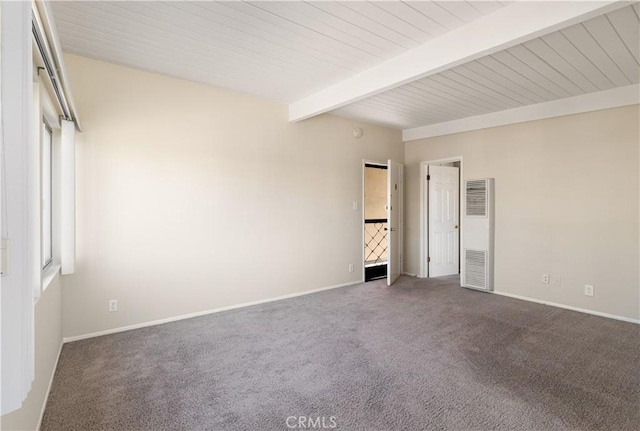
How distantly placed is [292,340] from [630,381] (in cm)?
254

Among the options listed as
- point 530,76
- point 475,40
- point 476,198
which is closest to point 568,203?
point 476,198

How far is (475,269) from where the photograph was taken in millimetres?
4887

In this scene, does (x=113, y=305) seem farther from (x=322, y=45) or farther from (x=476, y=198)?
(x=476, y=198)

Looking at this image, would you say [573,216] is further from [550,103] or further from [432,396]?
[432,396]

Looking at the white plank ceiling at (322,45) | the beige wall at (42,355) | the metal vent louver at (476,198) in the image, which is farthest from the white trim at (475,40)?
the beige wall at (42,355)

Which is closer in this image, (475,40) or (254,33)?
(475,40)

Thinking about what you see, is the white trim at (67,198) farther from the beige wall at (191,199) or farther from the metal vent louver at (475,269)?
the metal vent louver at (475,269)

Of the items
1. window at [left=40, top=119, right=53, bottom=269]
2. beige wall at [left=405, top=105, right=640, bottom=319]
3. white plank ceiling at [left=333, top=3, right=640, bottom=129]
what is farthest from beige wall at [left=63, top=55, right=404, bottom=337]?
beige wall at [left=405, top=105, right=640, bottom=319]

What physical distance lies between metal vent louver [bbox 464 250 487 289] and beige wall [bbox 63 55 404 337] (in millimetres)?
1885

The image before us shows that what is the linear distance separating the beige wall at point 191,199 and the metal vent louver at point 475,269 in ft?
6.18

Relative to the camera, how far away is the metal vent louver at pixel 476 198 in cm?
480

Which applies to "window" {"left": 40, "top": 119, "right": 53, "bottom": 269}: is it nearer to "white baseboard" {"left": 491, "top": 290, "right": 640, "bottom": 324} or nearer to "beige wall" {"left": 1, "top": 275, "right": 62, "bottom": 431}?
"beige wall" {"left": 1, "top": 275, "right": 62, "bottom": 431}

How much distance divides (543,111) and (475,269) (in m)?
2.27

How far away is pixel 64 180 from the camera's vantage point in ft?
8.95
